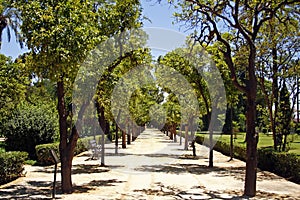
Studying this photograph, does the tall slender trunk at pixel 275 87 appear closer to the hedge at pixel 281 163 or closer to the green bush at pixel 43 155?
the hedge at pixel 281 163

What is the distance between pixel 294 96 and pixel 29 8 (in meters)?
13.4

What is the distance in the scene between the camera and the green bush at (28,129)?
19594mm

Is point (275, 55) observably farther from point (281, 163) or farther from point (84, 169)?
point (84, 169)

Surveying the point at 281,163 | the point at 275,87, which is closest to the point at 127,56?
the point at 281,163

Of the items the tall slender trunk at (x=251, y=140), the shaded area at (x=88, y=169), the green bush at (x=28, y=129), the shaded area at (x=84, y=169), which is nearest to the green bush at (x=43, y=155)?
the shaded area at (x=84, y=169)

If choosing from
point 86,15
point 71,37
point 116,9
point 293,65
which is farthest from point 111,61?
point 293,65

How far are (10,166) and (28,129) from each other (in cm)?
660

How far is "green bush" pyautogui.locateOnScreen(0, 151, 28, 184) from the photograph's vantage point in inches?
497

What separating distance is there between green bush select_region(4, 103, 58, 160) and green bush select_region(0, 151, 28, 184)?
561 cm

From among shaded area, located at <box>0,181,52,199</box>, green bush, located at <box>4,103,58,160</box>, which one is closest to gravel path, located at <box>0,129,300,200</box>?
shaded area, located at <box>0,181,52,199</box>

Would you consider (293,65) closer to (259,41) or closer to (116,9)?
(259,41)

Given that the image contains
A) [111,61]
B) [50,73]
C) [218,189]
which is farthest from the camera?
[111,61]

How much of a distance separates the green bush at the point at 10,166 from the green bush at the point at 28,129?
5.61 meters

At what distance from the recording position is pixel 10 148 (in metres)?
20.1
